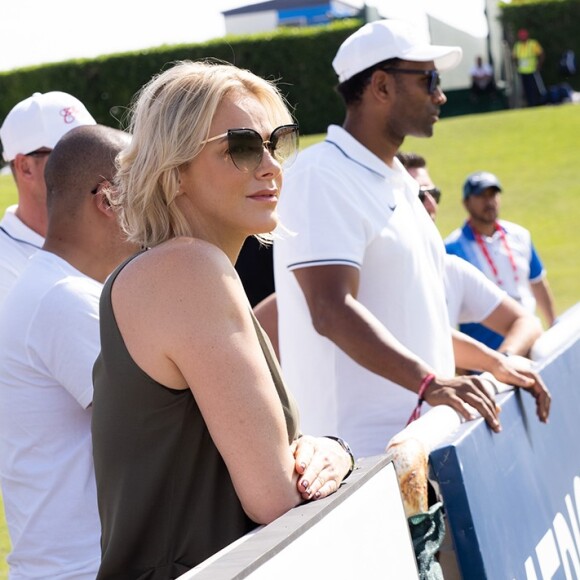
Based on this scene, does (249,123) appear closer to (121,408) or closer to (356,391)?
(121,408)

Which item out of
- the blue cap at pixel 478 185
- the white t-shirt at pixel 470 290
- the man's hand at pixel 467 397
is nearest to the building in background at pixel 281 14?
the blue cap at pixel 478 185

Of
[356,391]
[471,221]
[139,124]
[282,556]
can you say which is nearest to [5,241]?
[356,391]

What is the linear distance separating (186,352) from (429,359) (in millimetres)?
1852

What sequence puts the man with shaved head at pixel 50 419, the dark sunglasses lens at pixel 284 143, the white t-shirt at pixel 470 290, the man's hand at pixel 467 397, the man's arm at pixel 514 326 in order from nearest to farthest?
the dark sunglasses lens at pixel 284 143 < the man with shaved head at pixel 50 419 < the man's hand at pixel 467 397 < the man's arm at pixel 514 326 < the white t-shirt at pixel 470 290

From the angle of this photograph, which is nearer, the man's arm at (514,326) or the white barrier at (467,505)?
the white barrier at (467,505)

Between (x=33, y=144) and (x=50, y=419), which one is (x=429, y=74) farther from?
(x=50, y=419)

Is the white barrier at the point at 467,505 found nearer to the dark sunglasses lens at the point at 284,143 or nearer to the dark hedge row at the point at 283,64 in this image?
the dark sunglasses lens at the point at 284,143

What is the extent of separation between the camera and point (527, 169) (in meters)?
26.8

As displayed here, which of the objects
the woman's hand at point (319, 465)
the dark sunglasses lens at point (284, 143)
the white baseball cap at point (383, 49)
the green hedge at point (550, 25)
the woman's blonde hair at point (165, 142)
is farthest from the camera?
the green hedge at point (550, 25)

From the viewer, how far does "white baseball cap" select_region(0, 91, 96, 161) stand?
169 inches

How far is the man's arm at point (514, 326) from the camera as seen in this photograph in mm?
4551

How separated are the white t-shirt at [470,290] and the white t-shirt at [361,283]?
0.88m

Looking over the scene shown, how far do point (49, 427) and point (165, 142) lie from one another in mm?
866

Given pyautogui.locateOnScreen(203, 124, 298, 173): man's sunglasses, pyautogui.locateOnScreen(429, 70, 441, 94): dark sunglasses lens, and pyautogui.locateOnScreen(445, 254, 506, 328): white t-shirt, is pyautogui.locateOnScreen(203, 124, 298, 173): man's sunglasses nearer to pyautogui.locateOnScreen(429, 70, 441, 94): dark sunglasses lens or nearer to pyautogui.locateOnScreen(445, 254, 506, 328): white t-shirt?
pyautogui.locateOnScreen(429, 70, 441, 94): dark sunglasses lens
